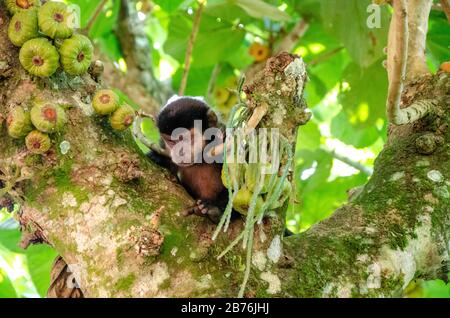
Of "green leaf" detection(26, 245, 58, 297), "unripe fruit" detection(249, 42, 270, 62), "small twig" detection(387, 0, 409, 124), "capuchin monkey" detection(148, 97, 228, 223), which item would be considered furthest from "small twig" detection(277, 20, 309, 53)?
"small twig" detection(387, 0, 409, 124)

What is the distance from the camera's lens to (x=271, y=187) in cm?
195

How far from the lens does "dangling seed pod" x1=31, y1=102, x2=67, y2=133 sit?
6.86 ft

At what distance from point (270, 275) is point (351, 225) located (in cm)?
42

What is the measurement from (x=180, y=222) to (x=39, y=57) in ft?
2.38

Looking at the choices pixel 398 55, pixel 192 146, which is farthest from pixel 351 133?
pixel 398 55

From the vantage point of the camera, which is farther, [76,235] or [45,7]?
[45,7]

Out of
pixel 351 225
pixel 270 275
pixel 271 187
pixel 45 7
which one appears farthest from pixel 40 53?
pixel 351 225

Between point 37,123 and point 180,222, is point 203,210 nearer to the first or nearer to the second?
point 180,222

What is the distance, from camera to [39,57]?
220 centimetres

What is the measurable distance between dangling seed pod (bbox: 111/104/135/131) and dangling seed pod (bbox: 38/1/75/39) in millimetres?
306

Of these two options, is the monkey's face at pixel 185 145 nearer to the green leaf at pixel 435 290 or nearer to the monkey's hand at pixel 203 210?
the monkey's hand at pixel 203 210

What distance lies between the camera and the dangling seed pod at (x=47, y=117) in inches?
82.3

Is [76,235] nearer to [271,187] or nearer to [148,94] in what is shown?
[271,187]

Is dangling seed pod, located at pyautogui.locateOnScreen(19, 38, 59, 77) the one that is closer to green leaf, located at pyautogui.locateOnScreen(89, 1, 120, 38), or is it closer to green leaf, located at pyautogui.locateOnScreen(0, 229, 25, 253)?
green leaf, located at pyautogui.locateOnScreen(0, 229, 25, 253)
